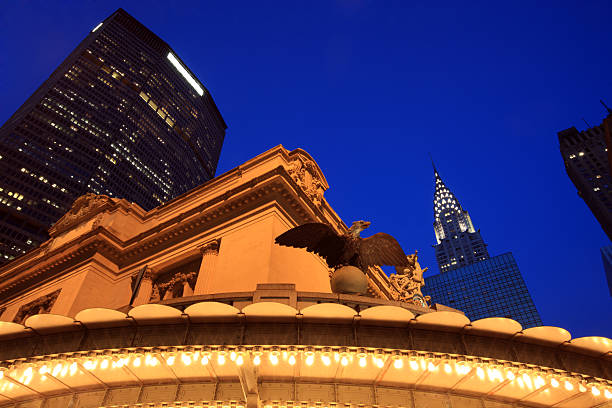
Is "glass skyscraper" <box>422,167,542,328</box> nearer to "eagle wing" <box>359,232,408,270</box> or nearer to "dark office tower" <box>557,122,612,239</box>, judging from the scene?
"dark office tower" <box>557,122,612,239</box>

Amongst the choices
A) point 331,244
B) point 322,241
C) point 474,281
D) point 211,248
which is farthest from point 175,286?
point 474,281

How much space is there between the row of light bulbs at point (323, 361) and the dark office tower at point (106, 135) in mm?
86367

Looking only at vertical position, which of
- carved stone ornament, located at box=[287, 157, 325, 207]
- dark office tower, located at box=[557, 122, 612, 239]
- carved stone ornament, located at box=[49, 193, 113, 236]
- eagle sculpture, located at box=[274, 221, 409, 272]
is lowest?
eagle sculpture, located at box=[274, 221, 409, 272]

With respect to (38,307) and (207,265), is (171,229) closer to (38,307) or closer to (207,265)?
(207,265)

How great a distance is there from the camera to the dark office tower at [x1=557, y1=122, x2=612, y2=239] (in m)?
97.1

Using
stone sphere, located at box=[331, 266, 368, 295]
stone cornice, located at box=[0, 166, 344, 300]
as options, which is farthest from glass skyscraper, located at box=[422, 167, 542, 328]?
stone sphere, located at box=[331, 266, 368, 295]

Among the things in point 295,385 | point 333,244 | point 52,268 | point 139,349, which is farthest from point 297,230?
point 52,268

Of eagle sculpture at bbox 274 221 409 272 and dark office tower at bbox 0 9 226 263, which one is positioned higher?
dark office tower at bbox 0 9 226 263

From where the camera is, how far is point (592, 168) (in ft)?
336

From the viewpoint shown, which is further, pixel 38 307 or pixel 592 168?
pixel 592 168

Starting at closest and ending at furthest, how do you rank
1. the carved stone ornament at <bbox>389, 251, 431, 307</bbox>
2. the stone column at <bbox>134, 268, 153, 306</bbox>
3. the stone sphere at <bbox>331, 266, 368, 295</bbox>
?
the stone sphere at <bbox>331, 266, 368, 295</bbox> < the stone column at <bbox>134, 268, 153, 306</bbox> < the carved stone ornament at <bbox>389, 251, 431, 307</bbox>

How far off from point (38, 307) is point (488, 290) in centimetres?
12620

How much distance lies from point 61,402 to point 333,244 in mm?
8532

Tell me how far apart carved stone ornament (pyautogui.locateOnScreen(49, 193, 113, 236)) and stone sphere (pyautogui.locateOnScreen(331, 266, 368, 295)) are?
86.5ft
